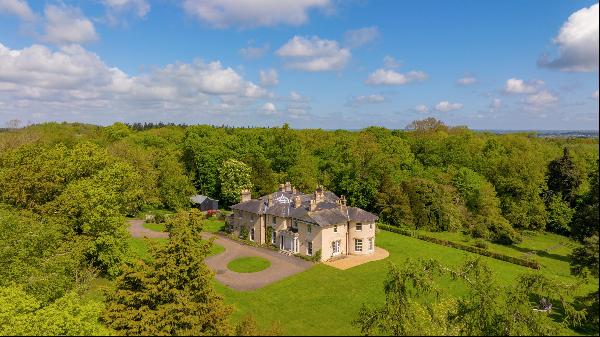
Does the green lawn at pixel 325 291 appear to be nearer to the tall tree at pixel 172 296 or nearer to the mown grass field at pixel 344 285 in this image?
the mown grass field at pixel 344 285

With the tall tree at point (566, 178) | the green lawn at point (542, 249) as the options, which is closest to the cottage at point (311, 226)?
the green lawn at point (542, 249)

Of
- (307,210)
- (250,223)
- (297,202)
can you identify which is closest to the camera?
(307,210)

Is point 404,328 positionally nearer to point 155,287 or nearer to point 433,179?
point 155,287

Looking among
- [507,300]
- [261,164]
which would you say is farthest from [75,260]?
[261,164]

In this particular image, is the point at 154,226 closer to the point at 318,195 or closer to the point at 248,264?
the point at 248,264

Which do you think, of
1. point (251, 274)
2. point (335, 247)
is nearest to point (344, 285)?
point (335, 247)

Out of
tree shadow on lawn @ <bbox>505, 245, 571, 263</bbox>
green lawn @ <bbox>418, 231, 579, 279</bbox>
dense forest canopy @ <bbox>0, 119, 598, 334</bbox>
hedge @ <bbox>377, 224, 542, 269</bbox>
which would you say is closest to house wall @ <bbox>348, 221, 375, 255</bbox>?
hedge @ <bbox>377, 224, 542, 269</bbox>

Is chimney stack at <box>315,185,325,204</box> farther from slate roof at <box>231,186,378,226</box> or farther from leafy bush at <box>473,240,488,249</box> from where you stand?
leafy bush at <box>473,240,488,249</box>
